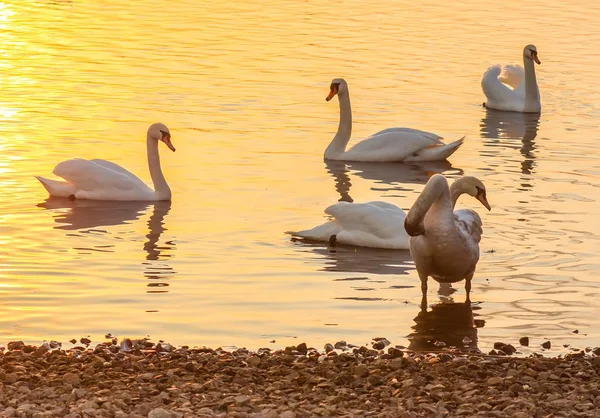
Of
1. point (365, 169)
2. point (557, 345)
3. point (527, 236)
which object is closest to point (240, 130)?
point (365, 169)

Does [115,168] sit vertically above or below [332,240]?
above

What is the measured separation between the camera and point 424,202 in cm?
976

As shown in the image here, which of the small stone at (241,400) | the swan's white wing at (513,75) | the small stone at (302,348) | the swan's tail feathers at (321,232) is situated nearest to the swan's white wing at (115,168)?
the swan's tail feathers at (321,232)

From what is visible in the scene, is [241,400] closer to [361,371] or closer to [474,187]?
[361,371]

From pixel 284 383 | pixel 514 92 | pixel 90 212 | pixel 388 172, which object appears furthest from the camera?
pixel 514 92

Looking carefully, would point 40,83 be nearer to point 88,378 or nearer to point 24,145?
point 24,145

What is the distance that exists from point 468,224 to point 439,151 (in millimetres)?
6869

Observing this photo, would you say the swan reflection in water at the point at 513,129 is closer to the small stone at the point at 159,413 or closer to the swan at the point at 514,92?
the swan at the point at 514,92

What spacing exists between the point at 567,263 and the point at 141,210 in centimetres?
478

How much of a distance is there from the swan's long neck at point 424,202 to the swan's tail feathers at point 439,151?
7.32m

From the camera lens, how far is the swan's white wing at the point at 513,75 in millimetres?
23808

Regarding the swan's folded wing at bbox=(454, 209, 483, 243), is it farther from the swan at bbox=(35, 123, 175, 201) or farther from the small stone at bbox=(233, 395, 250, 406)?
the swan at bbox=(35, 123, 175, 201)

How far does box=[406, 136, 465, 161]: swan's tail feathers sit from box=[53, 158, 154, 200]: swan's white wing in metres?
4.44

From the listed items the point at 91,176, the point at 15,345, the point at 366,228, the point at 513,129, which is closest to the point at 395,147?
the point at 513,129
